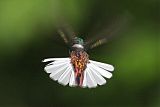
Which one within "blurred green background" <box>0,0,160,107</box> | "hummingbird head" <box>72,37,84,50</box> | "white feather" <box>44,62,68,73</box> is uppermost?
"blurred green background" <box>0,0,160,107</box>

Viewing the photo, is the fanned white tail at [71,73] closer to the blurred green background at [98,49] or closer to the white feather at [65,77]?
the white feather at [65,77]

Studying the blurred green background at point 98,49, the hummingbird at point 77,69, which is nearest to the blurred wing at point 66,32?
the hummingbird at point 77,69

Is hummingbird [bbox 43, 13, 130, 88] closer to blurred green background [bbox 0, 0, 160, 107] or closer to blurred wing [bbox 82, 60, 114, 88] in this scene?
blurred wing [bbox 82, 60, 114, 88]

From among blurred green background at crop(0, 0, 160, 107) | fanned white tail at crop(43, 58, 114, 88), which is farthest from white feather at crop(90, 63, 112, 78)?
blurred green background at crop(0, 0, 160, 107)

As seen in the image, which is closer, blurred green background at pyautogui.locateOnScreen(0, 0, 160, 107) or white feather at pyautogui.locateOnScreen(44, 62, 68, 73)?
white feather at pyautogui.locateOnScreen(44, 62, 68, 73)

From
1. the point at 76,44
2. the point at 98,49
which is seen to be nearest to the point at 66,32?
the point at 76,44

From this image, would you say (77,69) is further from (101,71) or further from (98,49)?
(98,49)
